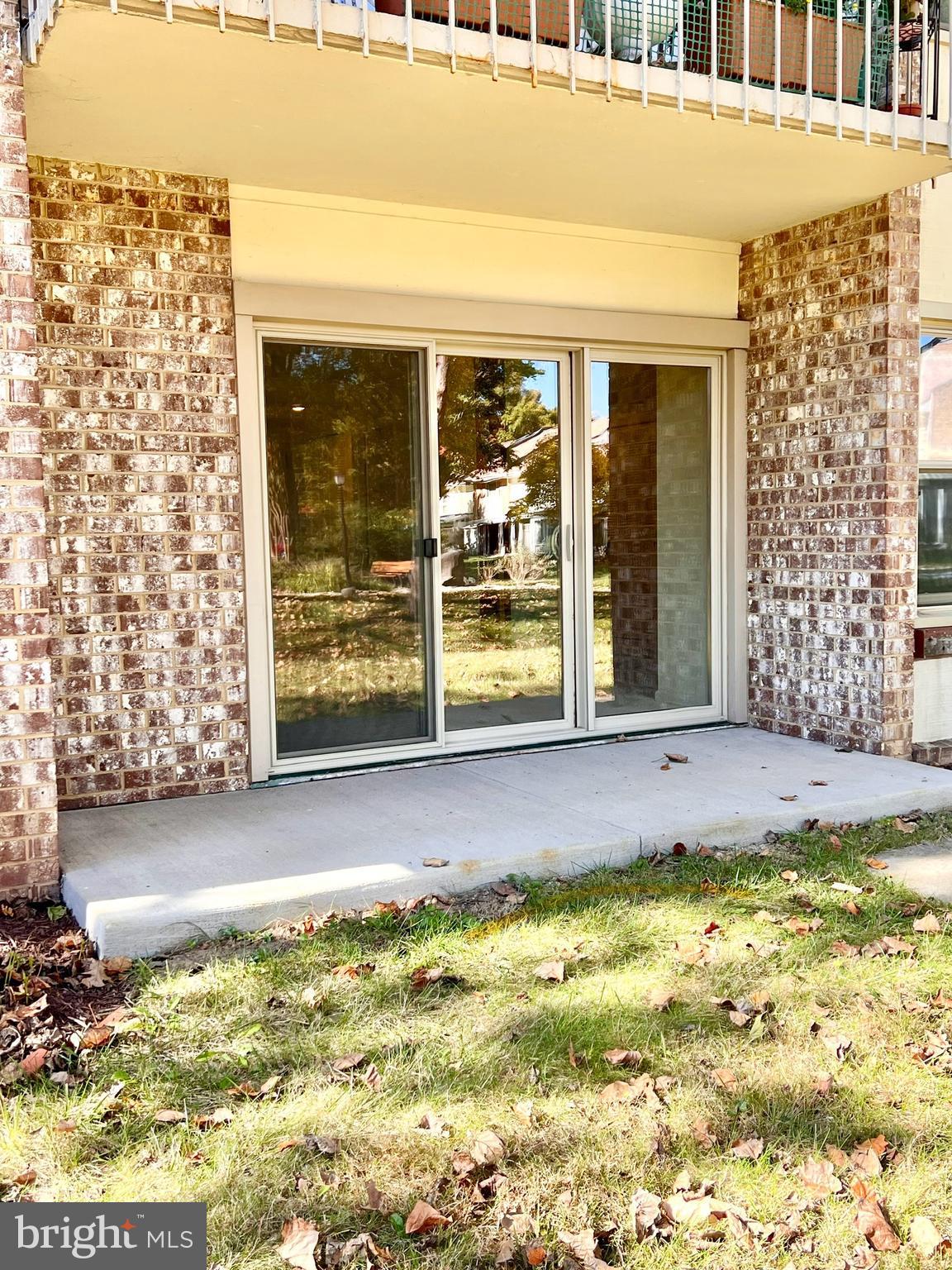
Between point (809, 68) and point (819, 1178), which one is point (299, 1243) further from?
point (809, 68)

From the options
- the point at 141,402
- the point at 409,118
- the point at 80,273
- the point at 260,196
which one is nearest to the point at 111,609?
the point at 141,402

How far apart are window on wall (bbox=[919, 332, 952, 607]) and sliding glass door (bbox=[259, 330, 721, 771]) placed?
1262 millimetres

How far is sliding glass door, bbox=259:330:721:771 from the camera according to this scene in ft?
18.8

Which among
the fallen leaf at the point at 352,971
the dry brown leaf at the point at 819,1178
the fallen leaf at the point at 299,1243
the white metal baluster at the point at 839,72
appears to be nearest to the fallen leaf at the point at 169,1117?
the fallen leaf at the point at 299,1243

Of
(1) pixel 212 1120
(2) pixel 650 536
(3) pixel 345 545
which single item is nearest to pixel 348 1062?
(1) pixel 212 1120

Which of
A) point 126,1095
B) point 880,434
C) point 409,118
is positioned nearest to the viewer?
point 126,1095

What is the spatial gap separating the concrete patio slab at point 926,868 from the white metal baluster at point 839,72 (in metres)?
3.24

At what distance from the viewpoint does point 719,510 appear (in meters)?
7.03

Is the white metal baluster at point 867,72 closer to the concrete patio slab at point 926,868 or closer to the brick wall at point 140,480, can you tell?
the brick wall at point 140,480

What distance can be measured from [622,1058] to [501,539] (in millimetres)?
3843

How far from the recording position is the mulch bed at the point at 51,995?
290 cm

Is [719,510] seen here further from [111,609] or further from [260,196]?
[111,609]

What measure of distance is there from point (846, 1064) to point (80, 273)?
178 inches

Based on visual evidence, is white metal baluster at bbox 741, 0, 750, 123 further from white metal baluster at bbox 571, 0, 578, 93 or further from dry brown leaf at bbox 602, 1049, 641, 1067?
dry brown leaf at bbox 602, 1049, 641, 1067
